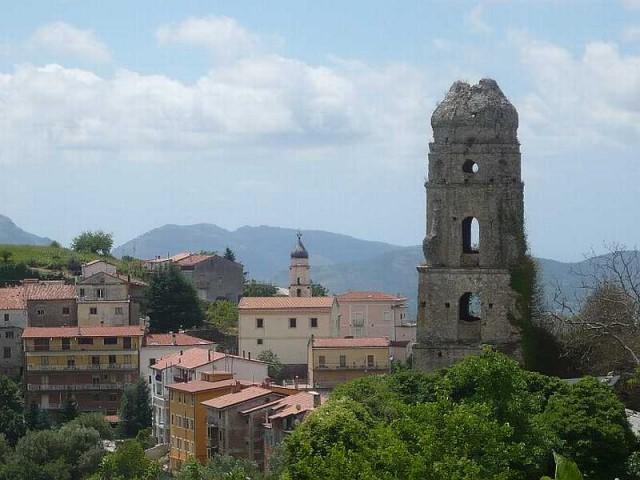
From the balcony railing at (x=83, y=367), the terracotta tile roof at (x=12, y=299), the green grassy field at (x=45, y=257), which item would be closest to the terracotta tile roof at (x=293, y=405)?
the balcony railing at (x=83, y=367)

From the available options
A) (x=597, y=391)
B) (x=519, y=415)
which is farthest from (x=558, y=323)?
(x=519, y=415)

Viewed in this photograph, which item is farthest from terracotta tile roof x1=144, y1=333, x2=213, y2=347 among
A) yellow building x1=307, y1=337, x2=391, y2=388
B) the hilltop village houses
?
yellow building x1=307, y1=337, x2=391, y2=388

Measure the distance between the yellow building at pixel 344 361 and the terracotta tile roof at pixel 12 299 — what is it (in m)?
17.6

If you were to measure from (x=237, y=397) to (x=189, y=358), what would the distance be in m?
13.6

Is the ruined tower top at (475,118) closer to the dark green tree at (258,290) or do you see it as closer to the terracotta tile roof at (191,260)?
the terracotta tile roof at (191,260)

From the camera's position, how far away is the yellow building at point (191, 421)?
3100 inches

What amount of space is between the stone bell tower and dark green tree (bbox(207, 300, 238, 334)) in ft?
168

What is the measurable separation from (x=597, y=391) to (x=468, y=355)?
6.18m

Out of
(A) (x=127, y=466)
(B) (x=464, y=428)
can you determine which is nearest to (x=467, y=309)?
(B) (x=464, y=428)

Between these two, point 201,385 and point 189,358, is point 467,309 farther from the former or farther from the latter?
point 189,358

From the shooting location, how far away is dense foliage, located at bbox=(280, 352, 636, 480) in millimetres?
39781

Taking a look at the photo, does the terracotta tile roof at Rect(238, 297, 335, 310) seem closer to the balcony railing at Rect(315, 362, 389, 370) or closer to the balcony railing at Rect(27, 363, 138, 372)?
the balcony railing at Rect(27, 363, 138, 372)

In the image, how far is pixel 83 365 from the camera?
309ft

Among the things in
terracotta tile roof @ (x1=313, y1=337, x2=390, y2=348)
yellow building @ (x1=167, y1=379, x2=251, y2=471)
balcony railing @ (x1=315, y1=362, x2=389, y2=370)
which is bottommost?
yellow building @ (x1=167, y1=379, x2=251, y2=471)
